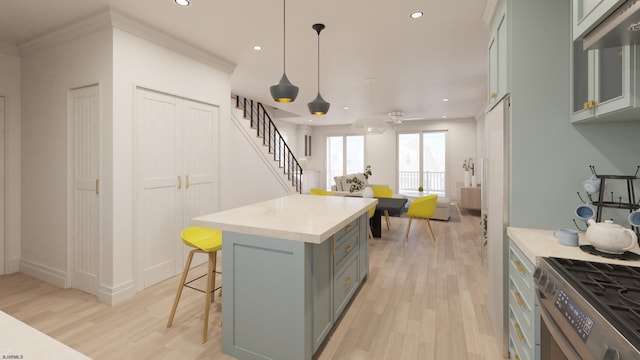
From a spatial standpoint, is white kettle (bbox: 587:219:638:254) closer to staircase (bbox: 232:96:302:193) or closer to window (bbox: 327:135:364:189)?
staircase (bbox: 232:96:302:193)

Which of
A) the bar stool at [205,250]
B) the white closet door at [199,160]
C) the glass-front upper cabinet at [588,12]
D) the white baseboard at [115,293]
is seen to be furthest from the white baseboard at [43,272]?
the glass-front upper cabinet at [588,12]

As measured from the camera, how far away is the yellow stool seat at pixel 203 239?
2.12 m

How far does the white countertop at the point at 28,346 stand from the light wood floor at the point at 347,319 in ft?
4.90

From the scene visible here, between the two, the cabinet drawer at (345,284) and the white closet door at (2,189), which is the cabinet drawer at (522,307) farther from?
the white closet door at (2,189)

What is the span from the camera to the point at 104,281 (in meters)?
2.74

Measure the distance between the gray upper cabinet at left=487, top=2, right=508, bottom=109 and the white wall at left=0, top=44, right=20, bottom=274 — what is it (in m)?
4.95

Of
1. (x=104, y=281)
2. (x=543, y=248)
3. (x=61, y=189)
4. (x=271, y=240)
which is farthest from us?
(x=61, y=189)

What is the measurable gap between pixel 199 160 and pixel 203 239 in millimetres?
1596

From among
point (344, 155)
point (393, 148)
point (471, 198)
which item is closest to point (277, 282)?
point (471, 198)

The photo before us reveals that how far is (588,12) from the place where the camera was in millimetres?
1222

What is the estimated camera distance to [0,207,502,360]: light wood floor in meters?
2.03

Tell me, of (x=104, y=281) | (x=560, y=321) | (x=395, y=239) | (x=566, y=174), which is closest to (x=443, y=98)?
(x=395, y=239)

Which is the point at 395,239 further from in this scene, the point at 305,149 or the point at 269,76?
the point at 305,149

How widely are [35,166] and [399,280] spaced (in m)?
4.34
